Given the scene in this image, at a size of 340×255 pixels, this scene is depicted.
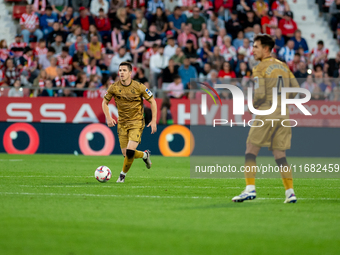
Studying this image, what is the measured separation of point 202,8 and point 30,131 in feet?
28.2

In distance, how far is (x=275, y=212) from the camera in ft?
22.1

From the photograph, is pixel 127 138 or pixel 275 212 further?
pixel 127 138

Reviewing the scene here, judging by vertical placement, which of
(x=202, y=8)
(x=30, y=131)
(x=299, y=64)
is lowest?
(x=30, y=131)

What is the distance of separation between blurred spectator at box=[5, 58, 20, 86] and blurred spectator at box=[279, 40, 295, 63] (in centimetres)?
975

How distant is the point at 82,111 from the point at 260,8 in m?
9.07

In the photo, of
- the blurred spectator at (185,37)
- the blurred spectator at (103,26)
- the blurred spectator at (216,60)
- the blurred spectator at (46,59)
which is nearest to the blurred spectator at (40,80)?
the blurred spectator at (46,59)

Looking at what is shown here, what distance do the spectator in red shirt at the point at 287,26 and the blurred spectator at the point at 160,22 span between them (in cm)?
486

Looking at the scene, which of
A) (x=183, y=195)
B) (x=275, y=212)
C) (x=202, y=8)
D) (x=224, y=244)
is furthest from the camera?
(x=202, y=8)

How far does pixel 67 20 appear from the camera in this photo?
21.8 meters

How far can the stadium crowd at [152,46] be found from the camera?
19469 mm

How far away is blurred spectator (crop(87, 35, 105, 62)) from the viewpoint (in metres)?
20.7

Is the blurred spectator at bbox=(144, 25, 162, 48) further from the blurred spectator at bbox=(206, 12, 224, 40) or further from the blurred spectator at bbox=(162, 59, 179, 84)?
the blurred spectator at bbox=(206, 12, 224, 40)

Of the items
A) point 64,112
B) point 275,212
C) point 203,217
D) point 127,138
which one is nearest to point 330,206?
point 275,212

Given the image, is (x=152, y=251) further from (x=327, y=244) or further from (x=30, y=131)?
(x=30, y=131)
